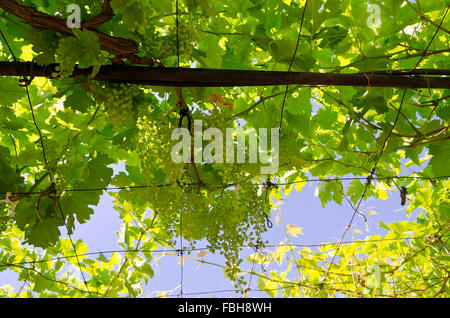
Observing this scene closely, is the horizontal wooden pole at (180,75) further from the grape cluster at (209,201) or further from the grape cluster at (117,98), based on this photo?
the grape cluster at (209,201)

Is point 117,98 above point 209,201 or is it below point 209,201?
above

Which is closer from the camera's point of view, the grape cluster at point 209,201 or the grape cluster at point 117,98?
the grape cluster at point 117,98

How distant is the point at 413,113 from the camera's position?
1865 mm

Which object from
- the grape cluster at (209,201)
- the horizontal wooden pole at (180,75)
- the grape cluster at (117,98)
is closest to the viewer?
the horizontal wooden pole at (180,75)

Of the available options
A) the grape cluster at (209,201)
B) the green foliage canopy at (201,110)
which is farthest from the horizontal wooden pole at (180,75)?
the grape cluster at (209,201)

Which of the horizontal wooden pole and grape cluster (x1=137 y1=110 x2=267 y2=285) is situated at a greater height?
the horizontal wooden pole

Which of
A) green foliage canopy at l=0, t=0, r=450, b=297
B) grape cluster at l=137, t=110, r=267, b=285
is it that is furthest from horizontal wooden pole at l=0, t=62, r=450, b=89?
grape cluster at l=137, t=110, r=267, b=285

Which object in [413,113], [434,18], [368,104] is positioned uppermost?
[434,18]

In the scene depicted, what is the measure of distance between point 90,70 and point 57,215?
72 cm

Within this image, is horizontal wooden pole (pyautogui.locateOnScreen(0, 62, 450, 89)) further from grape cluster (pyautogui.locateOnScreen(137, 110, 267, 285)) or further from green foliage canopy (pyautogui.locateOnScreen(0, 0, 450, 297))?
grape cluster (pyautogui.locateOnScreen(137, 110, 267, 285))

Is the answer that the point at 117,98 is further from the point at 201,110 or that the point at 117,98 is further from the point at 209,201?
the point at 209,201

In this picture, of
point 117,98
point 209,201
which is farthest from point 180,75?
point 209,201
